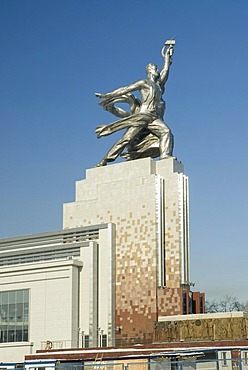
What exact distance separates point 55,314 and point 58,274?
123 inches

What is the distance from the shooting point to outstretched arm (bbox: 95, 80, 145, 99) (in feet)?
203

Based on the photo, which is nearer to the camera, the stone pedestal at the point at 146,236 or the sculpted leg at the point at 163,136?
the stone pedestal at the point at 146,236

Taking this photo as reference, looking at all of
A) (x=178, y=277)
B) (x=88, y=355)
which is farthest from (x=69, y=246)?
(x=88, y=355)

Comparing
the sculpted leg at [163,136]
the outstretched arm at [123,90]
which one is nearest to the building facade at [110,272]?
the sculpted leg at [163,136]

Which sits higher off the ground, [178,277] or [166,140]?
[166,140]

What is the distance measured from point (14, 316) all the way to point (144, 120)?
1951 cm

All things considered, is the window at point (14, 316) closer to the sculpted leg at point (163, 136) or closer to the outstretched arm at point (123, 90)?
the sculpted leg at point (163, 136)

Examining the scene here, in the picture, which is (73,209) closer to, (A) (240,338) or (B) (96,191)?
(B) (96,191)

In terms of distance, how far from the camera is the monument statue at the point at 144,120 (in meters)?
61.4

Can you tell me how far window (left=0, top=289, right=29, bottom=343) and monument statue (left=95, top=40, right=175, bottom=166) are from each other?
13252mm

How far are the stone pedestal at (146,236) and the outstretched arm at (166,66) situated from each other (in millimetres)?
8024

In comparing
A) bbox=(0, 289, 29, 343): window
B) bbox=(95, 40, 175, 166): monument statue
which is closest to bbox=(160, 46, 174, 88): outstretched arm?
bbox=(95, 40, 175, 166): monument statue

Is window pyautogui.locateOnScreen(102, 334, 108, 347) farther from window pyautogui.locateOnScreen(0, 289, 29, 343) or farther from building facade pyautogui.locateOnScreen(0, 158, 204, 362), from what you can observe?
window pyautogui.locateOnScreen(0, 289, 29, 343)

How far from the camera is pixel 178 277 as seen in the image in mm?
55844
